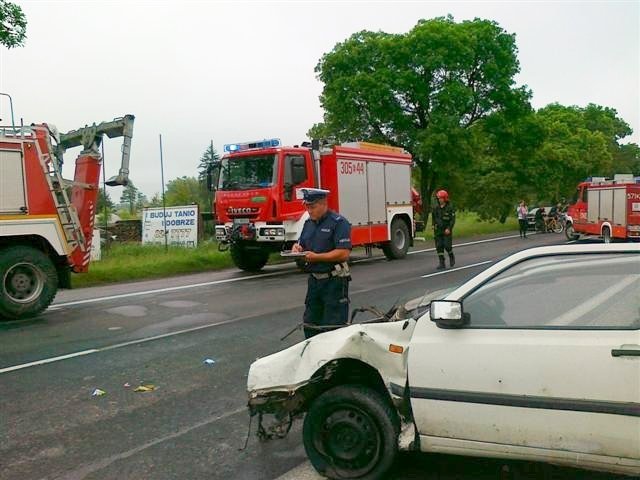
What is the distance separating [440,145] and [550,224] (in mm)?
9177

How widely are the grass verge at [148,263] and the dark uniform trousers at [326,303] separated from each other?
9.77 metres

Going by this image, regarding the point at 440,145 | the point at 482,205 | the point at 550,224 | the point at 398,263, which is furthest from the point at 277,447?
the point at 482,205

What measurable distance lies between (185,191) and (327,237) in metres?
62.1

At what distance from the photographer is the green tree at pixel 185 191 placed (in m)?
62.2

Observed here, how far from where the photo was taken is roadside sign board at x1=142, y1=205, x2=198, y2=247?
798 inches

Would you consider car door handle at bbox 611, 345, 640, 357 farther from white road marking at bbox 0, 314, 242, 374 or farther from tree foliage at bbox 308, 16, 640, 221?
tree foliage at bbox 308, 16, 640, 221

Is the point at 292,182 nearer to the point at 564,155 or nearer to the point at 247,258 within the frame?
the point at 247,258

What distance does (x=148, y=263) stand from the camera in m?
16.0

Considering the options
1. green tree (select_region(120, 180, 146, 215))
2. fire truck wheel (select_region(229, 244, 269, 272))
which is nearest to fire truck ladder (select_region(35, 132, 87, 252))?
fire truck wheel (select_region(229, 244, 269, 272))

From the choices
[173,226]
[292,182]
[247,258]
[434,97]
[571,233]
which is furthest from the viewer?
[434,97]

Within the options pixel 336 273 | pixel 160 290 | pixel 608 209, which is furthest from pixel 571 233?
pixel 336 273

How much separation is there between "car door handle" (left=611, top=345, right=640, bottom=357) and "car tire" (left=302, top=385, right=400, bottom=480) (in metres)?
1.22

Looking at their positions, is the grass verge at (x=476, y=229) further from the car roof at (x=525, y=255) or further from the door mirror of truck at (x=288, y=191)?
the car roof at (x=525, y=255)

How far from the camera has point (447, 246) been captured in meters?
14.5
